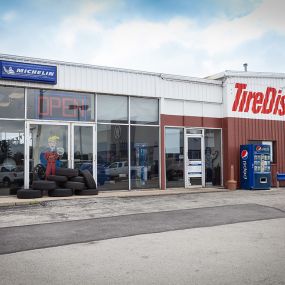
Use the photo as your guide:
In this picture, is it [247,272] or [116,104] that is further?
[116,104]

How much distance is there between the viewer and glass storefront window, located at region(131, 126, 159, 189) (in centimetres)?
1502

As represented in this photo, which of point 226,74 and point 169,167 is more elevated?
point 226,74

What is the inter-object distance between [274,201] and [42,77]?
8883 millimetres

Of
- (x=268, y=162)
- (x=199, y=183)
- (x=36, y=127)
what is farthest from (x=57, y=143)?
(x=268, y=162)

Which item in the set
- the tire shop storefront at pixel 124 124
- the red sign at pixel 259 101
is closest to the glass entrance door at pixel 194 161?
the tire shop storefront at pixel 124 124

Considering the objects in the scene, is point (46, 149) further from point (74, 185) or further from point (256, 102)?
point (256, 102)

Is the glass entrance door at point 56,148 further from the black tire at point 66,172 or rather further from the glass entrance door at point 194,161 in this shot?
the glass entrance door at point 194,161

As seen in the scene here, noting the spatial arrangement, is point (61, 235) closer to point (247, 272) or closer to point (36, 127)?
point (247, 272)

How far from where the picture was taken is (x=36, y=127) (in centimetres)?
1323

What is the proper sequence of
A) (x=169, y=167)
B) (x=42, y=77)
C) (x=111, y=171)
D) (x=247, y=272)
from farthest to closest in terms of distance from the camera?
(x=169, y=167), (x=111, y=171), (x=42, y=77), (x=247, y=272)

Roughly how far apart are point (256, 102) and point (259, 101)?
20cm

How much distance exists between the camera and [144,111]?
15.4 metres

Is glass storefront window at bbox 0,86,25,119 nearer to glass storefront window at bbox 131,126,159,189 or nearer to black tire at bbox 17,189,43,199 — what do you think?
black tire at bbox 17,189,43,199

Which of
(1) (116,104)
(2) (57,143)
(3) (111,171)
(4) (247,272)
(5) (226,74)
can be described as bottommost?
(4) (247,272)
